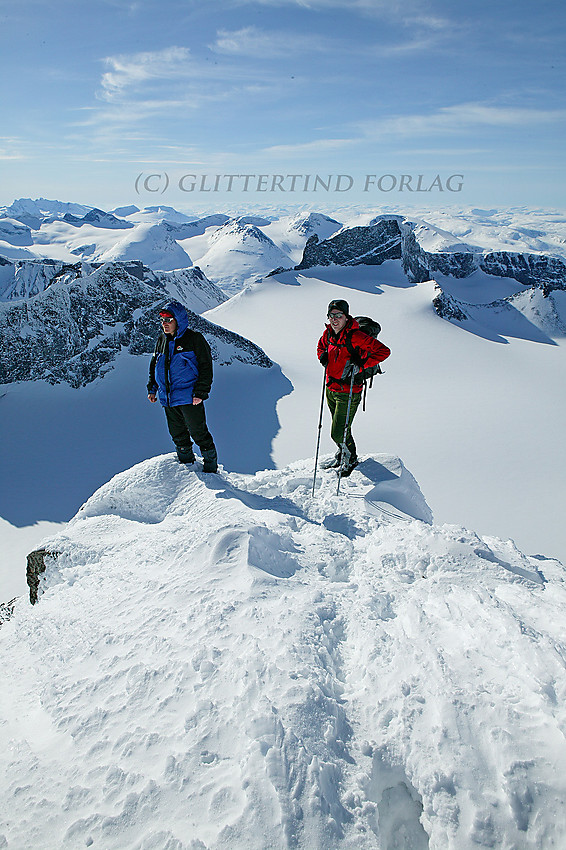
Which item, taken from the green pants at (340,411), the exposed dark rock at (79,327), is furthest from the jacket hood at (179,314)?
the exposed dark rock at (79,327)

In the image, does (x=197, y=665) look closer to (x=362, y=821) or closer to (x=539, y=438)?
(x=362, y=821)

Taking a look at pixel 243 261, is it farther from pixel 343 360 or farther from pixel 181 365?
pixel 181 365

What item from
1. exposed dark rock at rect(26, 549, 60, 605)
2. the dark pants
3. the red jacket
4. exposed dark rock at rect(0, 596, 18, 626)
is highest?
the red jacket

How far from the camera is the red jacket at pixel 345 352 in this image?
250 inches

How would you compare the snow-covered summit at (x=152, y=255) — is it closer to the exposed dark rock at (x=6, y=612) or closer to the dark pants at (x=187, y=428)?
the dark pants at (x=187, y=428)

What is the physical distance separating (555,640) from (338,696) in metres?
1.43

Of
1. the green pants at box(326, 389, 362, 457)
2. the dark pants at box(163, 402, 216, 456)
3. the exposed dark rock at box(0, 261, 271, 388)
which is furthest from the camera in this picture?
the exposed dark rock at box(0, 261, 271, 388)

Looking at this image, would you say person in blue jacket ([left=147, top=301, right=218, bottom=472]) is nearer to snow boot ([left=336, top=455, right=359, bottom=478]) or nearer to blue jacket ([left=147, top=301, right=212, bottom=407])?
blue jacket ([left=147, top=301, right=212, bottom=407])

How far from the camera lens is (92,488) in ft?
46.5

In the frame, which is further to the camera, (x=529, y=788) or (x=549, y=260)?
(x=549, y=260)

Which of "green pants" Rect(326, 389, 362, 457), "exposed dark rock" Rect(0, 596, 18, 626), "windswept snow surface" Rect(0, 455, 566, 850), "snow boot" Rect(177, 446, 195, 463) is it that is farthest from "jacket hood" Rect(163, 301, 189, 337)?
"exposed dark rock" Rect(0, 596, 18, 626)

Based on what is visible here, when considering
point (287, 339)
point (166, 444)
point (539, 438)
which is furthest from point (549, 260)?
point (166, 444)

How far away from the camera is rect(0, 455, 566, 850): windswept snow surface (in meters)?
2.13

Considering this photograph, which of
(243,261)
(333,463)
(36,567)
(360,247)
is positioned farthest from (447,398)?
(243,261)
